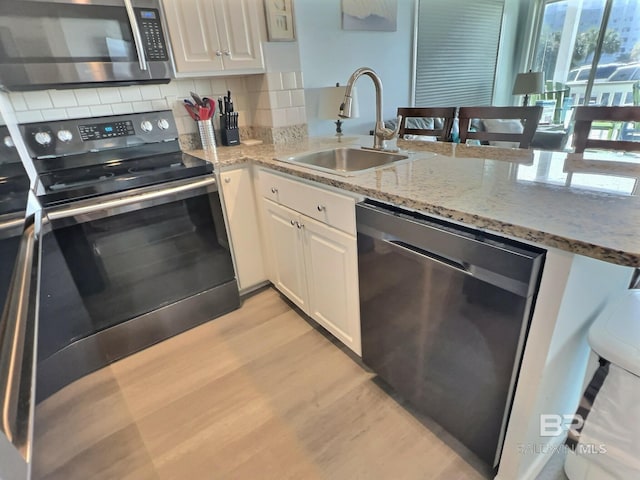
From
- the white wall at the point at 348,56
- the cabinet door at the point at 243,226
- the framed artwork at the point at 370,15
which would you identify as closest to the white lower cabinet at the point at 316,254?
the cabinet door at the point at 243,226

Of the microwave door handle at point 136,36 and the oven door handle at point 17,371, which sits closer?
the oven door handle at point 17,371

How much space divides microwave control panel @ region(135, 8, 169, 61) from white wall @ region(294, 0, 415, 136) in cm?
105

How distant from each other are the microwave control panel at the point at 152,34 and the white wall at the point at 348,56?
1.05 meters

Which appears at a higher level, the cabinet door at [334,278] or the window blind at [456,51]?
the window blind at [456,51]

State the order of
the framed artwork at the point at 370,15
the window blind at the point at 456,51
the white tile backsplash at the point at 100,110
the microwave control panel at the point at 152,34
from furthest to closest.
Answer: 1. the window blind at the point at 456,51
2. the framed artwork at the point at 370,15
3. the white tile backsplash at the point at 100,110
4. the microwave control panel at the point at 152,34

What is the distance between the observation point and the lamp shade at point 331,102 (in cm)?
269

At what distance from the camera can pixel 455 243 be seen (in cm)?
94

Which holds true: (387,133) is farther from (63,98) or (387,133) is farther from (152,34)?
(63,98)

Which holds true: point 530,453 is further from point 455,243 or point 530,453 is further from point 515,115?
point 515,115

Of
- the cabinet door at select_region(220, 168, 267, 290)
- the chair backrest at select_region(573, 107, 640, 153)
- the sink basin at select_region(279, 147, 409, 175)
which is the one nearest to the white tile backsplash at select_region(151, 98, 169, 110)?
the cabinet door at select_region(220, 168, 267, 290)

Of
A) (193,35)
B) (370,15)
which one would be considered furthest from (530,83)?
(193,35)

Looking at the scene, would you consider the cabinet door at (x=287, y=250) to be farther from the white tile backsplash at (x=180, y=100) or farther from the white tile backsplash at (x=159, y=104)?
the white tile backsplash at (x=159, y=104)

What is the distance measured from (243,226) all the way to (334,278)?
30.2 inches

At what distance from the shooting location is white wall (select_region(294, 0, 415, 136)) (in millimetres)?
2775
